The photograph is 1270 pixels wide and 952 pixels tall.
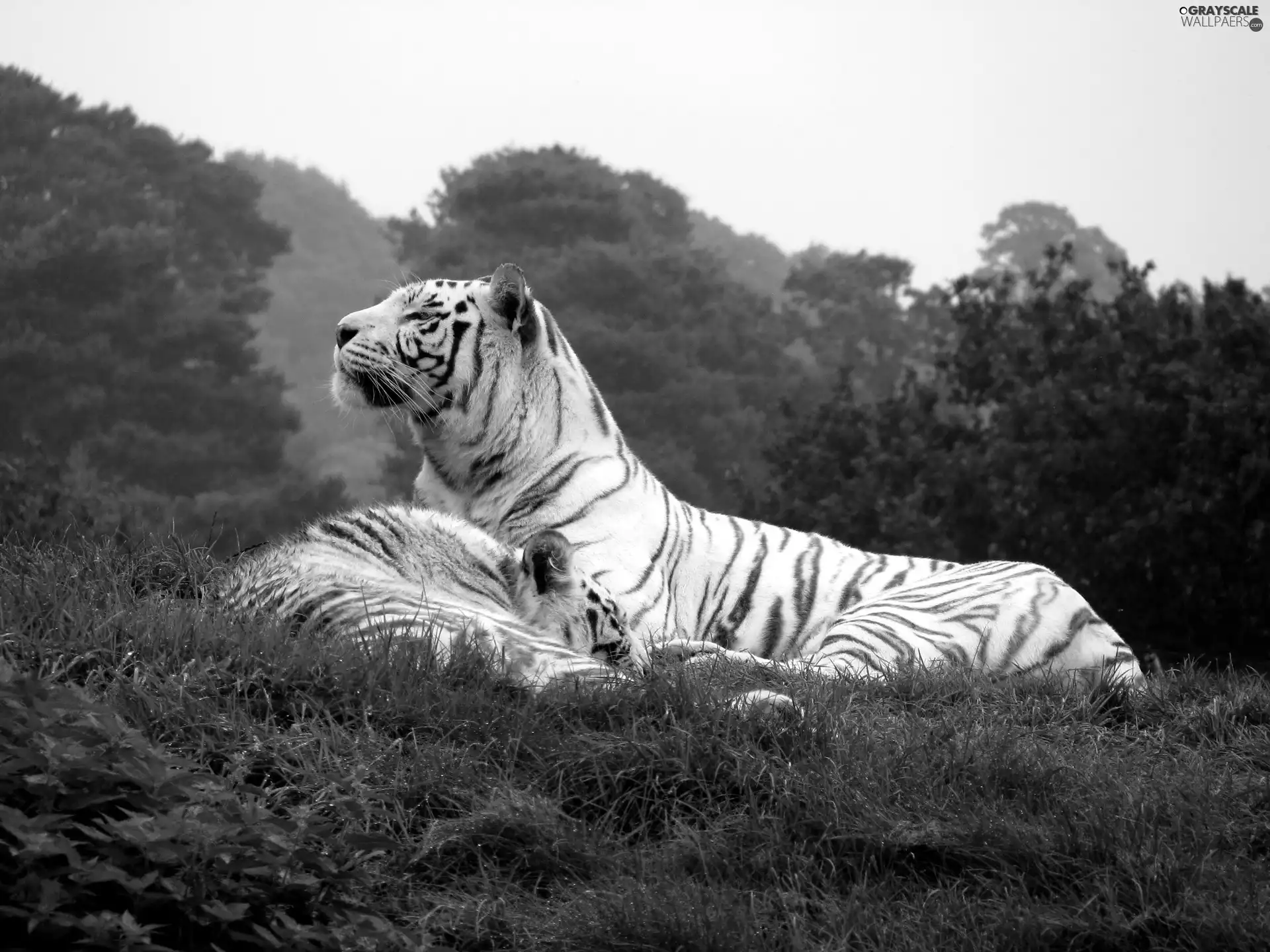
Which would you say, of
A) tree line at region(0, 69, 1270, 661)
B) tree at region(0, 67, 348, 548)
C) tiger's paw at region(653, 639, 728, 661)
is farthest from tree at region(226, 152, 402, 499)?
tiger's paw at region(653, 639, 728, 661)

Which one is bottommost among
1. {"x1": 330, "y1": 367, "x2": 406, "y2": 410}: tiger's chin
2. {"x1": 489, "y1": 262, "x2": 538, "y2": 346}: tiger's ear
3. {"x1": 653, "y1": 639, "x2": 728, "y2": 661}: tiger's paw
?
{"x1": 653, "y1": 639, "x2": 728, "y2": 661}: tiger's paw

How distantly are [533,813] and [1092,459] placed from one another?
38.8ft

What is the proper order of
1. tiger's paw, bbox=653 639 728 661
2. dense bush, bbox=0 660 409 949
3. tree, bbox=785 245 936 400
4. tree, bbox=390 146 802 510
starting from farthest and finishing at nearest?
tree, bbox=785 245 936 400
tree, bbox=390 146 802 510
tiger's paw, bbox=653 639 728 661
dense bush, bbox=0 660 409 949

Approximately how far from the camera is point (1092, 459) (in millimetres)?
14352

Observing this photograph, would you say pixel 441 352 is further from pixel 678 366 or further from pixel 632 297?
pixel 632 297

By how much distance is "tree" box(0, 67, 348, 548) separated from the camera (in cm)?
2494

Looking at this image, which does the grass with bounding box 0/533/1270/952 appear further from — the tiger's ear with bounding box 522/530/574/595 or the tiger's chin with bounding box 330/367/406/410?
the tiger's chin with bounding box 330/367/406/410

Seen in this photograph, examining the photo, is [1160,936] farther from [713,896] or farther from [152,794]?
[152,794]

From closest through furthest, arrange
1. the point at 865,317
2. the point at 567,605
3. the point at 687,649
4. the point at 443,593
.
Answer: the point at 443,593
the point at 567,605
the point at 687,649
the point at 865,317

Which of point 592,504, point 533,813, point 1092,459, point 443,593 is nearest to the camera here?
point 533,813

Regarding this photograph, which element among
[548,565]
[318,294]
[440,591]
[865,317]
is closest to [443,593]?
[440,591]

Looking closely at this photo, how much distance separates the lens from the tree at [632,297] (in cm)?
2742

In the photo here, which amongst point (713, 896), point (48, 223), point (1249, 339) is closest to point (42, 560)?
point (713, 896)

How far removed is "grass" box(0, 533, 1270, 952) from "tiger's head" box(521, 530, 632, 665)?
2.00 feet
